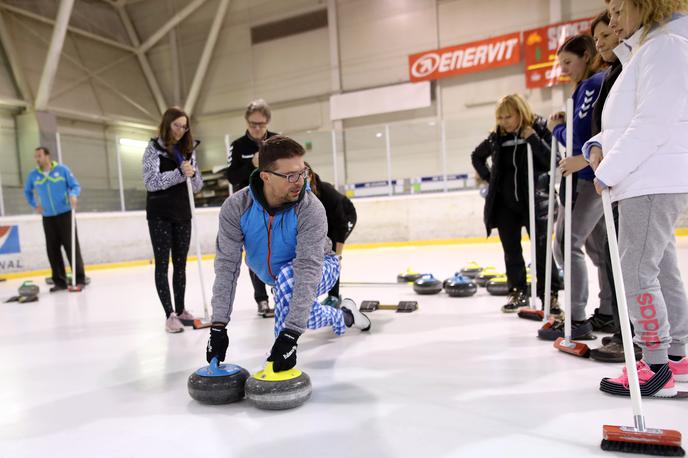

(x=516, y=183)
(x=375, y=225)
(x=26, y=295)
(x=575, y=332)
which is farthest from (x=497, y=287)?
(x=375, y=225)

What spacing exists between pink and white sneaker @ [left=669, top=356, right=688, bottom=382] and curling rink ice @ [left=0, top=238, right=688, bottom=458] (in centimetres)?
5

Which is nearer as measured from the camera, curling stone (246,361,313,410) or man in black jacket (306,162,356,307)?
curling stone (246,361,313,410)

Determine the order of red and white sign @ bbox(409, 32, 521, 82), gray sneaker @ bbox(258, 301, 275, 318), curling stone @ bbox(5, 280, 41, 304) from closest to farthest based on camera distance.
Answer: gray sneaker @ bbox(258, 301, 275, 318) → curling stone @ bbox(5, 280, 41, 304) → red and white sign @ bbox(409, 32, 521, 82)

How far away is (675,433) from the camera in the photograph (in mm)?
1210

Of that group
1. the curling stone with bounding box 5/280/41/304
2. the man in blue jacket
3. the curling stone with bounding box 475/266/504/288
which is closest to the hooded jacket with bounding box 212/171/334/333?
the curling stone with bounding box 475/266/504/288

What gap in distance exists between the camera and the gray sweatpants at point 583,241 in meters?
2.22

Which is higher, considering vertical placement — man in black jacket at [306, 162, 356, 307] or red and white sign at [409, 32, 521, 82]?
red and white sign at [409, 32, 521, 82]

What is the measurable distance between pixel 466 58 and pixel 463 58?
0.24 feet

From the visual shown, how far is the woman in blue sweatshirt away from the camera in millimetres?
2141

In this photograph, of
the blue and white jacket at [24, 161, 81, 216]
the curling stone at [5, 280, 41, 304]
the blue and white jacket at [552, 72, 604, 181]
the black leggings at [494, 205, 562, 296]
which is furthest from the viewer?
the blue and white jacket at [24, 161, 81, 216]

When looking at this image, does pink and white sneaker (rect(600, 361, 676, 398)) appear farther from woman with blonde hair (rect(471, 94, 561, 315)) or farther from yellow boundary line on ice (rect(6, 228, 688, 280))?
yellow boundary line on ice (rect(6, 228, 688, 280))

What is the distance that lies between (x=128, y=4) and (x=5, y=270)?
11.2m

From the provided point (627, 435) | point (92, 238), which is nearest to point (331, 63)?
point (92, 238)

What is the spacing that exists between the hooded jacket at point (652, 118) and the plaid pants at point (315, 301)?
3.72ft
